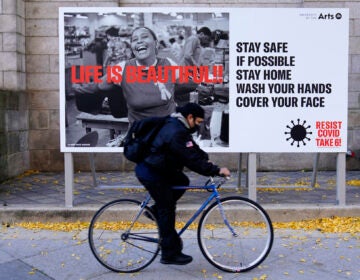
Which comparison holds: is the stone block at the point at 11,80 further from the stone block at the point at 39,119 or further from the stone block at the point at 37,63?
the stone block at the point at 39,119

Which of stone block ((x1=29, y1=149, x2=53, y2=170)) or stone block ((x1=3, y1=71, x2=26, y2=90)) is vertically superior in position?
stone block ((x1=3, y1=71, x2=26, y2=90))

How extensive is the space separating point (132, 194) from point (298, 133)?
8.85ft

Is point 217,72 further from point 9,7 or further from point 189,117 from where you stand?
point 9,7

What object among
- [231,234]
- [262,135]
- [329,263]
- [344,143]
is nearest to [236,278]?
[231,234]

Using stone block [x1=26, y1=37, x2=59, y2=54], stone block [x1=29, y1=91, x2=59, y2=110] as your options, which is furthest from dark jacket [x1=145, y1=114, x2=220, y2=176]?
stone block [x1=26, y1=37, x2=59, y2=54]

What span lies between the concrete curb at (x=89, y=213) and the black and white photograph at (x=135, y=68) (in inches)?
34.3

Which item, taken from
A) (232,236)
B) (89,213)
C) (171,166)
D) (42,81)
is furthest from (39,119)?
(232,236)

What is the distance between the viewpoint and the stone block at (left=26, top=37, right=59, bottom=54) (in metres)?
9.42

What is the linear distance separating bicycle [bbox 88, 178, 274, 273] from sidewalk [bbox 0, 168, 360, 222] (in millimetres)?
1456

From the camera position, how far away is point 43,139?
957cm

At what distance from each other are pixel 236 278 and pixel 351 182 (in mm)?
4617

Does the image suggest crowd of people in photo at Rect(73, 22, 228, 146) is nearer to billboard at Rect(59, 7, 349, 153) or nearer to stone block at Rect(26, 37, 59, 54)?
billboard at Rect(59, 7, 349, 153)

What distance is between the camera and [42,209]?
20.8 ft

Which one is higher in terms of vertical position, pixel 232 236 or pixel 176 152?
pixel 176 152
